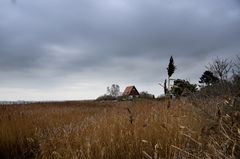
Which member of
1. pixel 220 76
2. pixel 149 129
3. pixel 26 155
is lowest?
pixel 26 155

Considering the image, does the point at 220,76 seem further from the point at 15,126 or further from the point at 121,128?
the point at 15,126

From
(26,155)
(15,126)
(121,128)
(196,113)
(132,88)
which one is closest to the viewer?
(196,113)

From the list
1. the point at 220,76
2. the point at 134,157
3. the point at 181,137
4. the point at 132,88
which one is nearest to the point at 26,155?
the point at 134,157

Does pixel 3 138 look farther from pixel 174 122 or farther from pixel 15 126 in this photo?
pixel 174 122

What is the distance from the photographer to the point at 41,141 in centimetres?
655

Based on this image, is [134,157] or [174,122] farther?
[174,122]

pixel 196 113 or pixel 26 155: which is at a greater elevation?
pixel 196 113

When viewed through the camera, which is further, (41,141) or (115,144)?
(41,141)

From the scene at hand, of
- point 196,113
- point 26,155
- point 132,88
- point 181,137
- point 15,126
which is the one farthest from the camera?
point 132,88

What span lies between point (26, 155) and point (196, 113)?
9.58 feet

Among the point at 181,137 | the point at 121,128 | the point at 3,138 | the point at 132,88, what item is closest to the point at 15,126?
the point at 3,138

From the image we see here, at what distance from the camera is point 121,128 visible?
6043 millimetres

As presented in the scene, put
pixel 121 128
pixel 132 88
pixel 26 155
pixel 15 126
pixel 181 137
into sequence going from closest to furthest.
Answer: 1. pixel 181 137
2. pixel 121 128
3. pixel 26 155
4. pixel 15 126
5. pixel 132 88

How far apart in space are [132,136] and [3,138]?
2.60m
